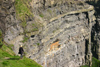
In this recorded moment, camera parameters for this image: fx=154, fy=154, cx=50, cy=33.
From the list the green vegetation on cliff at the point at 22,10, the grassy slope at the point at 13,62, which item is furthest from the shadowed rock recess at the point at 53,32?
the grassy slope at the point at 13,62

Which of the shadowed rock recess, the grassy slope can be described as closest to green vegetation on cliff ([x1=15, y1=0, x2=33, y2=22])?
the shadowed rock recess

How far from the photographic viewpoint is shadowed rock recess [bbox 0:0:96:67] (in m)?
19.8

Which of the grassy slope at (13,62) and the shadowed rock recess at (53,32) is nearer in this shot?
the grassy slope at (13,62)

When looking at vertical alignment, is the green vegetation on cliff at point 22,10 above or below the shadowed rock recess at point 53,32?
above

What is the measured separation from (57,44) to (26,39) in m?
10.4

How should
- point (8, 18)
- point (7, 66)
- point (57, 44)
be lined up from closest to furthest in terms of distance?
point (7, 66) < point (8, 18) < point (57, 44)

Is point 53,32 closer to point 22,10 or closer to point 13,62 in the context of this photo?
point 22,10

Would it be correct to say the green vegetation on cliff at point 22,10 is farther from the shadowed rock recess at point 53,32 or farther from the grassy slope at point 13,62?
the grassy slope at point 13,62

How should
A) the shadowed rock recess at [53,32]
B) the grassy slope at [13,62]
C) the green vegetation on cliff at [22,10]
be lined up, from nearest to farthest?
1. the grassy slope at [13,62]
2. the shadowed rock recess at [53,32]
3. the green vegetation on cliff at [22,10]

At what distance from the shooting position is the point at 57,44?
102 feet

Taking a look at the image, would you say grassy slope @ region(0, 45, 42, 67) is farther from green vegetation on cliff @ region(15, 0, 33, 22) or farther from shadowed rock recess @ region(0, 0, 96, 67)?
green vegetation on cliff @ region(15, 0, 33, 22)

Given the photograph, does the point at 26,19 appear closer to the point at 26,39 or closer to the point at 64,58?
the point at 26,39

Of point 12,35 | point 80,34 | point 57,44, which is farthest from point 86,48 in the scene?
point 12,35

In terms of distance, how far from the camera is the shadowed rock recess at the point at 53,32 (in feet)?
65.0
